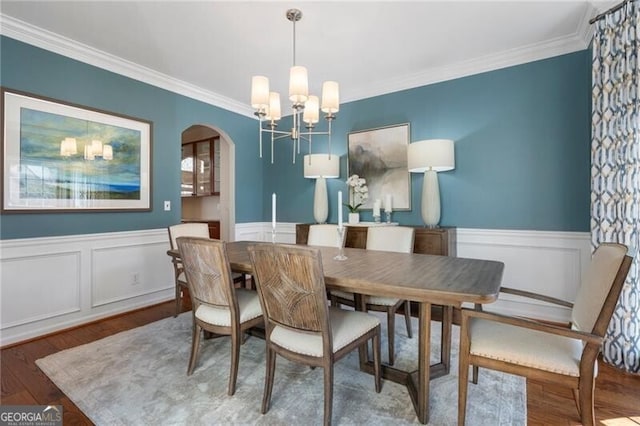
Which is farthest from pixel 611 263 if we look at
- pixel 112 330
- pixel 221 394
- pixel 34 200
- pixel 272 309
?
pixel 34 200

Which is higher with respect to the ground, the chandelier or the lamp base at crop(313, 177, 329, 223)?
the chandelier

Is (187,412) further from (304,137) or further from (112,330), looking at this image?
(304,137)

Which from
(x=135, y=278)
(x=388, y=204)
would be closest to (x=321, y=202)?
(x=388, y=204)

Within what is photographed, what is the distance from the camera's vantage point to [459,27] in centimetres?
256

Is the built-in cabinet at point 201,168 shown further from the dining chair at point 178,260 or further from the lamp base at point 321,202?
the dining chair at point 178,260

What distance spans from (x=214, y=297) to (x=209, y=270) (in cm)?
19

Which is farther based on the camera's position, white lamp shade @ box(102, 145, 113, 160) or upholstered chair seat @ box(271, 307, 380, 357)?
white lamp shade @ box(102, 145, 113, 160)

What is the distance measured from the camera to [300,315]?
4.88 ft

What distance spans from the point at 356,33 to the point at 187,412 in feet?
9.75

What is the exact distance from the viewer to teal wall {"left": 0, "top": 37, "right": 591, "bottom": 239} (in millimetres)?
2688

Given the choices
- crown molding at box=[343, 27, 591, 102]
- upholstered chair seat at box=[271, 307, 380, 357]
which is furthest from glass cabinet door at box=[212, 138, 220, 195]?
upholstered chair seat at box=[271, 307, 380, 357]

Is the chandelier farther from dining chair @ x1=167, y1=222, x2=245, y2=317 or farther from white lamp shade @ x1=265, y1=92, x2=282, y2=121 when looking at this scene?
dining chair @ x1=167, y1=222, x2=245, y2=317

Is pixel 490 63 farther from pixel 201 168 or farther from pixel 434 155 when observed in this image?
pixel 201 168

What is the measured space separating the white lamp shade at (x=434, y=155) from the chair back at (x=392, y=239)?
2.75ft
